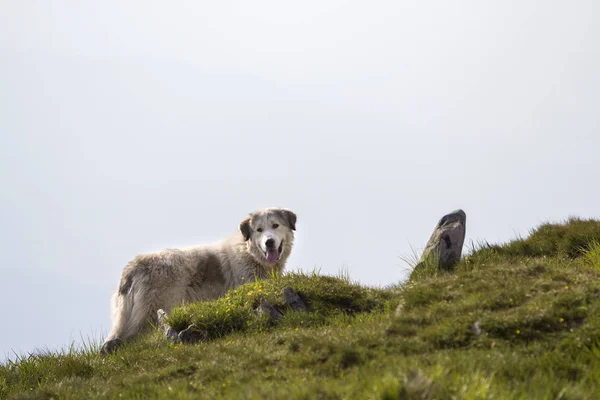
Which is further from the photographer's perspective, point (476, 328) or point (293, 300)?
point (293, 300)

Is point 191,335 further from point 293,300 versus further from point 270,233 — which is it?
point 270,233

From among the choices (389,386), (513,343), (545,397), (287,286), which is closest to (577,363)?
(513,343)

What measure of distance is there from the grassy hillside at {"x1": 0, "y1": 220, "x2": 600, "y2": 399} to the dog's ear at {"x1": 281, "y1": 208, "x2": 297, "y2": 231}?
221 centimetres

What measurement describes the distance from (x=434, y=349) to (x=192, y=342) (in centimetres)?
507

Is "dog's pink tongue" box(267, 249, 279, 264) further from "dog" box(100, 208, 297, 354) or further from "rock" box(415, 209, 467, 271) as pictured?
"rock" box(415, 209, 467, 271)

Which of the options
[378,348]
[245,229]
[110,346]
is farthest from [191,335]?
[378,348]

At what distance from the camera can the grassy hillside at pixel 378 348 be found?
7711mm

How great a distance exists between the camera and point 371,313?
12188 millimetres

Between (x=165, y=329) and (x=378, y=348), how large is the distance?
5.56m

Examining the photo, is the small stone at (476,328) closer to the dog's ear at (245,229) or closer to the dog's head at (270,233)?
the dog's head at (270,233)

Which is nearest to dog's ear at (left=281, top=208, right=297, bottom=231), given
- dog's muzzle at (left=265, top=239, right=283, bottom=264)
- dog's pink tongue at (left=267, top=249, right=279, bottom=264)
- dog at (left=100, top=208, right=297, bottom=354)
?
dog at (left=100, top=208, right=297, bottom=354)

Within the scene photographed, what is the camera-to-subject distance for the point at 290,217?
1638 centimetres

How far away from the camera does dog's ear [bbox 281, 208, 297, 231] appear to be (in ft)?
53.5

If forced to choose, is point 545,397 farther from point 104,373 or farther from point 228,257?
point 228,257
